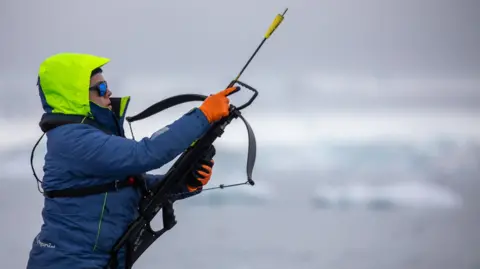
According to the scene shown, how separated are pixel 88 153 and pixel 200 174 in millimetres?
326

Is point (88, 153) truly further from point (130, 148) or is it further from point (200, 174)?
point (200, 174)

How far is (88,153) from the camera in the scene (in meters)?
1.60

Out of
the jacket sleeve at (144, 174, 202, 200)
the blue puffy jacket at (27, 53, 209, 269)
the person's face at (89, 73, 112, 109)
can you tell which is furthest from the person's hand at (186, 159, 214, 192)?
the person's face at (89, 73, 112, 109)

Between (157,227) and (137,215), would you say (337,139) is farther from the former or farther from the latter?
(137,215)

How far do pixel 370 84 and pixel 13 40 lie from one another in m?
1.23

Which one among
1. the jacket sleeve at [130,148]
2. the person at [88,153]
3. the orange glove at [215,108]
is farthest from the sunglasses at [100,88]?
the orange glove at [215,108]

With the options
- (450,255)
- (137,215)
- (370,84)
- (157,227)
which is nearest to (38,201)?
(157,227)

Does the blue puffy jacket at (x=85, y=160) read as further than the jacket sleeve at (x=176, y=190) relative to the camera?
No

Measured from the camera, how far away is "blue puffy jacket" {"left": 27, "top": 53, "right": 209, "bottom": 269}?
1589mm

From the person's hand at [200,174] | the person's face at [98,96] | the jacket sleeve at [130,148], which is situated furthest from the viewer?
the person's hand at [200,174]

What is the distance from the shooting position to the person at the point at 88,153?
A: 1591 mm

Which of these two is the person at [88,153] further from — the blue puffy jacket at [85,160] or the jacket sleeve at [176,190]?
the jacket sleeve at [176,190]

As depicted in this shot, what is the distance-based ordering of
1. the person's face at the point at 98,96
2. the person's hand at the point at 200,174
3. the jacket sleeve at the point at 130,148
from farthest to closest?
1. the person's hand at the point at 200,174
2. the person's face at the point at 98,96
3. the jacket sleeve at the point at 130,148

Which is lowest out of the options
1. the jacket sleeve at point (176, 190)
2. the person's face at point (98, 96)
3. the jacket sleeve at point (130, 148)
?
the jacket sleeve at point (176, 190)
